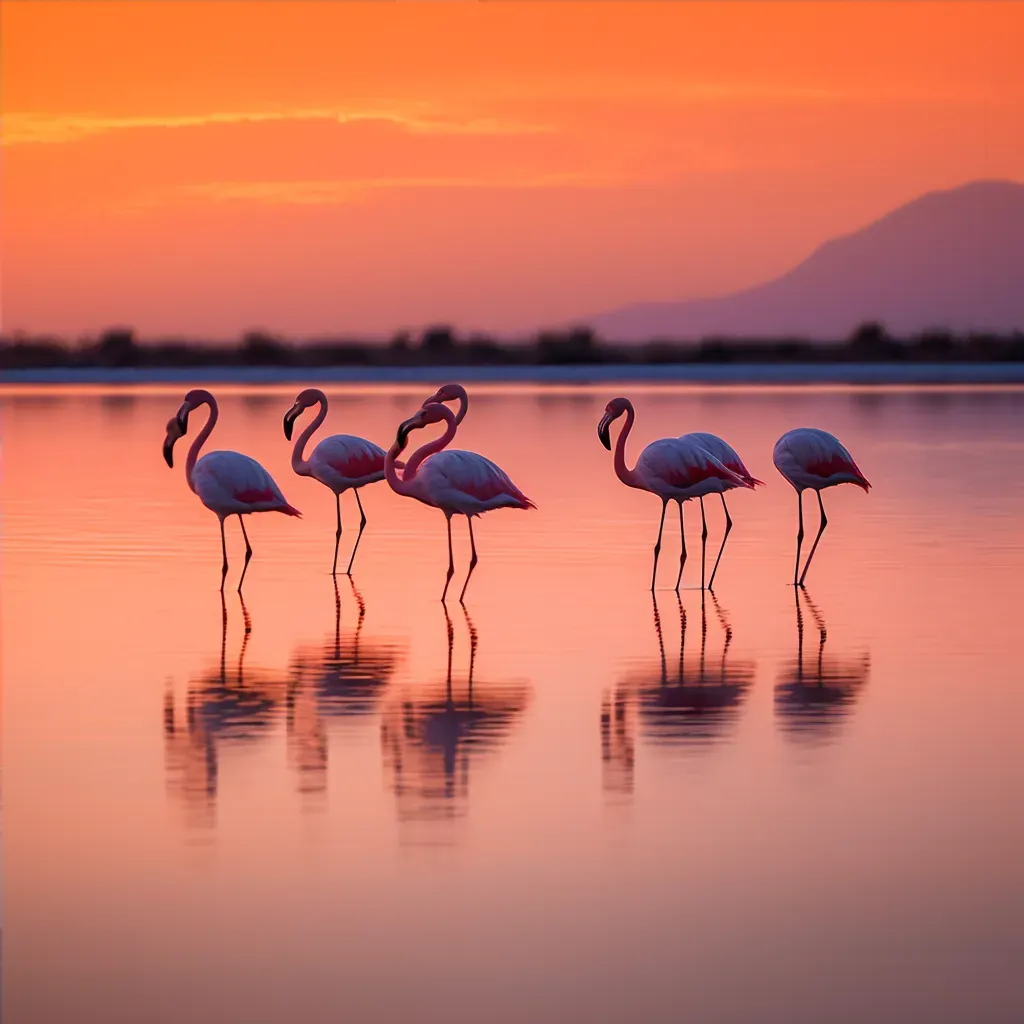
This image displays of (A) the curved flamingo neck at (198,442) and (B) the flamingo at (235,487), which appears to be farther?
(A) the curved flamingo neck at (198,442)

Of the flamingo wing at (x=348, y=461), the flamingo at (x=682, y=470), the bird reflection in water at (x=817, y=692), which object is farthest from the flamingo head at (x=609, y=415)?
the bird reflection in water at (x=817, y=692)

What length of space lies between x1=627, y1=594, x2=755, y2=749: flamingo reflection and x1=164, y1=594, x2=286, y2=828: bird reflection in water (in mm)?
1552

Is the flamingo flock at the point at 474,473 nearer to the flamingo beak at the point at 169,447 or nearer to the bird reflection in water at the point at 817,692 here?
the flamingo beak at the point at 169,447

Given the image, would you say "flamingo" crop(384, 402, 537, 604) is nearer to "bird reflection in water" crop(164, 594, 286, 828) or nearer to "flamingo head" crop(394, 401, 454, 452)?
"flamingo head" crop(394, 401, 454, 452)

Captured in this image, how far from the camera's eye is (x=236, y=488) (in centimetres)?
1230

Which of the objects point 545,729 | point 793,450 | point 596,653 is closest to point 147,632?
point 596,653

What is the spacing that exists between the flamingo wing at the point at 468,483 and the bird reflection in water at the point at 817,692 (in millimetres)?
2599

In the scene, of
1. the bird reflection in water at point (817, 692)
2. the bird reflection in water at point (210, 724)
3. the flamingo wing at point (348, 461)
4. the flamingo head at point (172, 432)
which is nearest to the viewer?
the bird reflection in water at point (210, 724)

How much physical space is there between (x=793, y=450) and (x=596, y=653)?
13.0 feet

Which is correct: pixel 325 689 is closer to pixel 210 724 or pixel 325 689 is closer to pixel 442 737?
pixel 210 724

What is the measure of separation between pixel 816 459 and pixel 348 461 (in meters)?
3.23

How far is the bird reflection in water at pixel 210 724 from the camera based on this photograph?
21.8ft

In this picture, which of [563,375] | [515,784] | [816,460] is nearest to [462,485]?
[816,460]

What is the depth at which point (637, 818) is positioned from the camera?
20.5 feet
